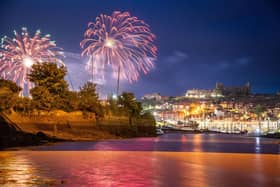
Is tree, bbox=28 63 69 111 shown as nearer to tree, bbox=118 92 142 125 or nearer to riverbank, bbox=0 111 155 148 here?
riverbank, bbox=0 111 155 148

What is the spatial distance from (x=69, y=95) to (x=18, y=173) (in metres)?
36.5

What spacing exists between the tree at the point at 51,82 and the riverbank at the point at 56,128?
182 centimetres

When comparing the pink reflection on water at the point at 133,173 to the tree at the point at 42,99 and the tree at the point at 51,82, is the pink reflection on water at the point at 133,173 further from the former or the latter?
the tree at the point at 51,82

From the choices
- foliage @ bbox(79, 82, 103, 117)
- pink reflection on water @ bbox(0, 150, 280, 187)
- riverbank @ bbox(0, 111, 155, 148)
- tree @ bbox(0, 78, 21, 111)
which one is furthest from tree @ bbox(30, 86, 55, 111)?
pink reflection on water @ bbox(0, 150, 280, 187)

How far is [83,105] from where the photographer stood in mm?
49750

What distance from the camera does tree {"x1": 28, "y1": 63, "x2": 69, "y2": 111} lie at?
1837 inches

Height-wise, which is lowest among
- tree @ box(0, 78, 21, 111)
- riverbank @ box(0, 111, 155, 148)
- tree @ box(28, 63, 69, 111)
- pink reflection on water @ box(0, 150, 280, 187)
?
pink reflection on water @ box(0, 150, 280, 187)

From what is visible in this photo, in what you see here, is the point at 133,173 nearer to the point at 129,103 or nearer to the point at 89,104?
the point at 89,104

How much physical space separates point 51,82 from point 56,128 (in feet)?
29.6

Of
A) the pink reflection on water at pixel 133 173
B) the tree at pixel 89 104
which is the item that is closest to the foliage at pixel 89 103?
the tree at pixel 89 104

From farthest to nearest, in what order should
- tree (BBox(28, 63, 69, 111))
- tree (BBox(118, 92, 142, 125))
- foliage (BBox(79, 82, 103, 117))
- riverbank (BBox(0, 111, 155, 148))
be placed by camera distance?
tree (BBox(118, 92, 142, 125)) → foliage (BBox(79, 82, 103, 117)) → tree (BBox(28, 63, 69, 111)) → riverbank (BBox(0, 111, 155, 148))

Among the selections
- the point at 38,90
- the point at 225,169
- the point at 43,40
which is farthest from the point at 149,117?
the point at 225,169

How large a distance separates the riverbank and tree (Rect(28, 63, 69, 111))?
1820 millimetres

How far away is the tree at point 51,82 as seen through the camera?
4665 centimetres
